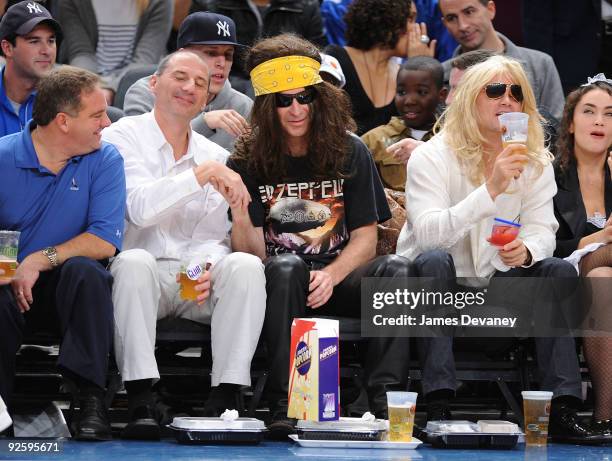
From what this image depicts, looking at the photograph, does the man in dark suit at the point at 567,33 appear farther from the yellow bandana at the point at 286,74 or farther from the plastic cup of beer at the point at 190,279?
the plastic cup of beer at the point at 190,279

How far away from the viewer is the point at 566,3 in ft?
25.2

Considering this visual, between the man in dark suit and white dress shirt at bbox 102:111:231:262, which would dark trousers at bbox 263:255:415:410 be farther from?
the man in dark suit

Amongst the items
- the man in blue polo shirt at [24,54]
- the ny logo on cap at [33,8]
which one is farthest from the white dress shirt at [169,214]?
the ny logo on cap at [33,8]

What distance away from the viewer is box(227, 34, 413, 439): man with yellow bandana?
17.0ft

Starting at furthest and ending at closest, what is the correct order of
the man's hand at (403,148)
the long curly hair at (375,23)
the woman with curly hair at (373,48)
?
the long curly hair at (375,23) → the woman with curly hair at (373,48) → the man's hand at (403,148)

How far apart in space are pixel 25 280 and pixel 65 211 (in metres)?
0.40

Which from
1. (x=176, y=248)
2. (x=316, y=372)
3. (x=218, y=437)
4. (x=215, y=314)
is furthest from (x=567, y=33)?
(x=218, y=437)

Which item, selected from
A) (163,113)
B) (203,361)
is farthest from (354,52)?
(203,361)

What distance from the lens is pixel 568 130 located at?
5.65m

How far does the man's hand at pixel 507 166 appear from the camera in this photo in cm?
480

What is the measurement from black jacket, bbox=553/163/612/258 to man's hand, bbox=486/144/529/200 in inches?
25.2

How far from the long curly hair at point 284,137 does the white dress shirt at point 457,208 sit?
14.1 inches

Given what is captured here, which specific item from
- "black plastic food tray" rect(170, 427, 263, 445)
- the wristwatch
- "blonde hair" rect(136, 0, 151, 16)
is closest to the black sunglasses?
"black plastic food tray" rect(170, 427, 263, 445)

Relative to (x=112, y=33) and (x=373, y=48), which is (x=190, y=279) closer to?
(x=373, y=48)
